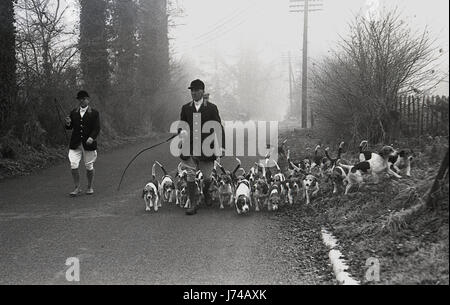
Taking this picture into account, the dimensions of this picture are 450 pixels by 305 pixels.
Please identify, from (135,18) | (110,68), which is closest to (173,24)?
(135,18)

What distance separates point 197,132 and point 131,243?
2722 mm

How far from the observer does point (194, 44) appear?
4662cm

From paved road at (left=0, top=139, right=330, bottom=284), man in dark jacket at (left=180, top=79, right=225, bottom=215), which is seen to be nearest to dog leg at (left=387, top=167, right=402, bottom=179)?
paved road at (left=0, top=139, right=330, bottom=284)

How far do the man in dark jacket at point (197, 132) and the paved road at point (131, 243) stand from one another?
693mm

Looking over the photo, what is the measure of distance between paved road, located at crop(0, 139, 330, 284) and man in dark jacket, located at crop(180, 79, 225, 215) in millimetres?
693

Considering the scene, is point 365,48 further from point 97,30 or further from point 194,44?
point 194,44

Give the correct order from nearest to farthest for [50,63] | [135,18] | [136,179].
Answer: [136,179], [50,63], [135,18]

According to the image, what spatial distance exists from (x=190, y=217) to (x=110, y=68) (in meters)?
17.0

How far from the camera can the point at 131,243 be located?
279 inches

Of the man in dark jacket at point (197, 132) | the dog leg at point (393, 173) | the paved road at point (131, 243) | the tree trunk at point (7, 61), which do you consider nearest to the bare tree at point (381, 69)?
the dog leg at point (393, 173)

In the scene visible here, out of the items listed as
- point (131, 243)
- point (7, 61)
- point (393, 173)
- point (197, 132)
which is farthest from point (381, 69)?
point (7, 61)

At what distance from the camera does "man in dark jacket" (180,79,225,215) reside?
899 centimetres

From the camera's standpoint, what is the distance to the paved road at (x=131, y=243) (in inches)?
225

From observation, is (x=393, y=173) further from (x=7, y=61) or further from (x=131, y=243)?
(x=7, y=61)
